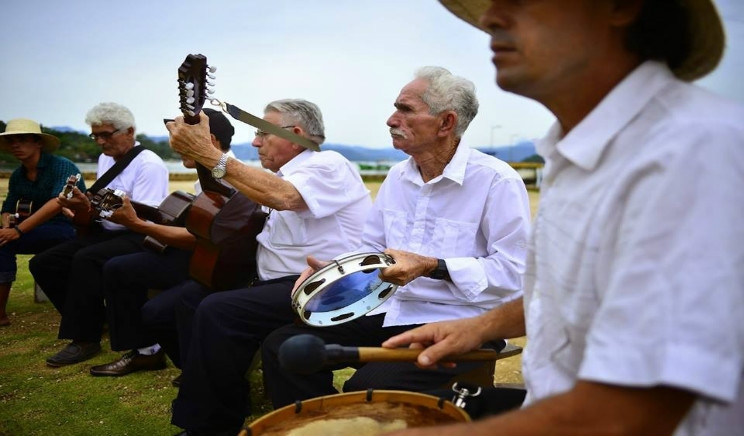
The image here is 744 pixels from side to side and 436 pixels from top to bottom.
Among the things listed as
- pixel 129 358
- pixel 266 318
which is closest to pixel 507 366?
pixel 266 318

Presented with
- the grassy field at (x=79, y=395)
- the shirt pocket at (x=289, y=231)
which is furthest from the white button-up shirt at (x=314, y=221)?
the grassy field at (x=79, y=395)

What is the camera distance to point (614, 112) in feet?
3.97

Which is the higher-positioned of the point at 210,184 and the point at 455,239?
the point at 210,184

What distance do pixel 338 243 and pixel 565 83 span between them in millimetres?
2494

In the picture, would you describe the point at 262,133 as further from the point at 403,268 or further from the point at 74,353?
the point at 74,353

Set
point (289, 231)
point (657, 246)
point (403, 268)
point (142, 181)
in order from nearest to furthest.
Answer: point (657, 246)
point (403, 268)
point (289, 231)
point (142, 181)

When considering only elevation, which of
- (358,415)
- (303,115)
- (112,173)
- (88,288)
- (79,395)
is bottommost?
(79,395)

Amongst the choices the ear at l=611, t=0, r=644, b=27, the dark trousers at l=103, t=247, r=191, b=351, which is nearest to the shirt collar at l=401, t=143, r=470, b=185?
the ear at l=611, t=0, r=644, b=27

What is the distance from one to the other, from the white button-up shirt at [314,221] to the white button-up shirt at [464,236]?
611mm

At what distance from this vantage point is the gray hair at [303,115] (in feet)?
12.9

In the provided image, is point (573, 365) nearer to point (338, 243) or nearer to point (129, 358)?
point (338, 243)

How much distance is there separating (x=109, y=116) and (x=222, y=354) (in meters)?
3.31

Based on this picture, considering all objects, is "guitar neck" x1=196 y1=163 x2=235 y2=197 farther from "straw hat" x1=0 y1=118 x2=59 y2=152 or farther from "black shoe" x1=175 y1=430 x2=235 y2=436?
"straw hat" x1=0 y1=118 x2=59 y2=152

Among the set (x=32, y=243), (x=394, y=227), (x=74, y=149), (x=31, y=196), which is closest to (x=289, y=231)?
(x=394, y=227)
